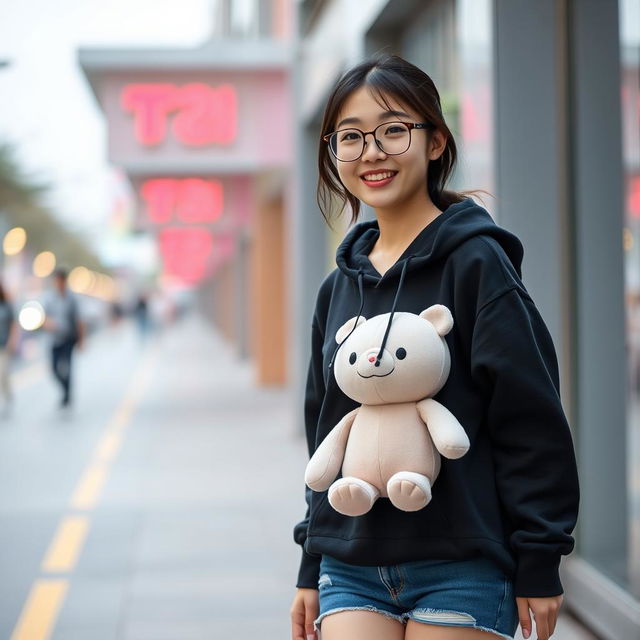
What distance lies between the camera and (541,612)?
2.06m

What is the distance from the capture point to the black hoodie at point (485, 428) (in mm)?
2055

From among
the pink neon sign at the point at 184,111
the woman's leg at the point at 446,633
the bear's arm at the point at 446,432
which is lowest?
the woman's leg at the point at 446,633

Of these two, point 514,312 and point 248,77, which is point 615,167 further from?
point 248,77

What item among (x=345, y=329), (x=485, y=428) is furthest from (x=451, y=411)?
(x=345, y=329)

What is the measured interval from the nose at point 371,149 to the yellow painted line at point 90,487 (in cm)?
624

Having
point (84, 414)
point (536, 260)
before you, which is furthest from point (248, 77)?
point (536, 260)

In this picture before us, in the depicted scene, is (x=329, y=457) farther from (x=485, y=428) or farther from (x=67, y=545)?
(x=67, y=545)

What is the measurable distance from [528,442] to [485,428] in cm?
11

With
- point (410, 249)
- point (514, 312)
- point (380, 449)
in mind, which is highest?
point (410, 249)

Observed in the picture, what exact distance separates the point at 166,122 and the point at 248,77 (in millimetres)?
1219

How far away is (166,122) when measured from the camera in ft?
44.1

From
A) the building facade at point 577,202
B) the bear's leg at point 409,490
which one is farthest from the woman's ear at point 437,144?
the building facade at point 577,202

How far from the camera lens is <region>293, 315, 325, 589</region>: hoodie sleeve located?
2.41 m

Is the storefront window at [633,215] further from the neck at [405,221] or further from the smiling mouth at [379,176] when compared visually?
the smiling mouth at [379,176]
